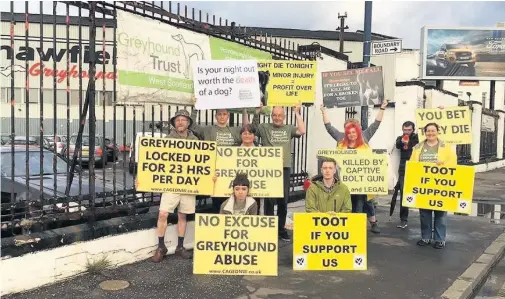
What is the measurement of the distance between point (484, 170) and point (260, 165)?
744 inches

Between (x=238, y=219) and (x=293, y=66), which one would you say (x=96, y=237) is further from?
(x=293, y=66)

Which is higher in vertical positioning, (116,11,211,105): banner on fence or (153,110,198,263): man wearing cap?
(116,11,211,105): banner on fence

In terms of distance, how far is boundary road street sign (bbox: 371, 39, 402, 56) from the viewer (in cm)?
899

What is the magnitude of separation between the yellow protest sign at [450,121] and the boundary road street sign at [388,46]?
169 centimetres

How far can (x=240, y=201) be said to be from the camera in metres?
5.59

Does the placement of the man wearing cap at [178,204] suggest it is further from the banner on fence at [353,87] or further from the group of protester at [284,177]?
the banner on fence at [353,87]

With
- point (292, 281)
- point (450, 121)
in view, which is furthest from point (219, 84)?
point (450, 121)

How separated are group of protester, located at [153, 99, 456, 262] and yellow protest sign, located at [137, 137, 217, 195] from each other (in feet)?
0.53

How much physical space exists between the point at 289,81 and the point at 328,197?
2207 millimetres

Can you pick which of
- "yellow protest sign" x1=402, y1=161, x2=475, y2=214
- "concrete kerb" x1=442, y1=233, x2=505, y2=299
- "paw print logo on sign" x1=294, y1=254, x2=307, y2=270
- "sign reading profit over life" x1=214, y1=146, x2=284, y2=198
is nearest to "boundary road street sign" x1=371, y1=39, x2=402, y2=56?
"yellow protest sign" x1=402, y1=161, x2=475, y2=214

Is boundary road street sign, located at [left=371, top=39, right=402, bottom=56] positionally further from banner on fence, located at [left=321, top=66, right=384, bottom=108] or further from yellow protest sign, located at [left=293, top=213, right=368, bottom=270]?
yellow protest sign, located at [left=293, top=213, right=368, bottom=270]

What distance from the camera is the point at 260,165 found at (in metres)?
5.92

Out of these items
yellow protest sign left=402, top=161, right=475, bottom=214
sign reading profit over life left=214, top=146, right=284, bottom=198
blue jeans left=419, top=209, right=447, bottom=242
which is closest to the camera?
sign reading profit over life left=214, top=146, right=284, bottom=198

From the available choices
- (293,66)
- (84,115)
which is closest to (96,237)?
(84,115)
